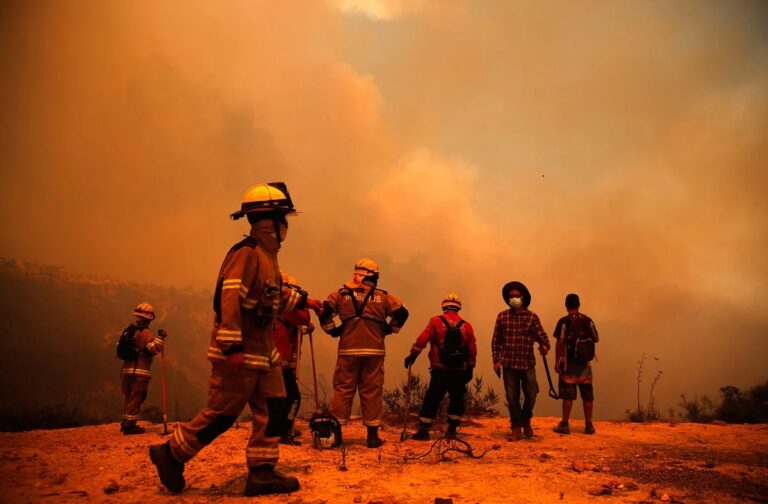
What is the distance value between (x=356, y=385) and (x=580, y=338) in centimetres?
458

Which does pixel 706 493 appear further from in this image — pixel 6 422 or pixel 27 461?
pixel 6 422

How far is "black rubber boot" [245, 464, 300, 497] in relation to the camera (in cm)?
499

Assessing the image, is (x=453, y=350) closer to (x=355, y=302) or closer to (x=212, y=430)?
(x=355, y=302)

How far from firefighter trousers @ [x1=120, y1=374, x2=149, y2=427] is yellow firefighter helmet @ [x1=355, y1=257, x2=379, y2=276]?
15.6 feet

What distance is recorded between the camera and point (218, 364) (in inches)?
196

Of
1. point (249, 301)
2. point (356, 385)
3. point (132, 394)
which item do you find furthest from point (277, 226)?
point (132, 394)

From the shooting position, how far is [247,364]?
16.6 ft

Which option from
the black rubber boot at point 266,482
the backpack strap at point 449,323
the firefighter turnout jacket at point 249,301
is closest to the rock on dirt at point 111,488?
the black rubber boot at point 266,482

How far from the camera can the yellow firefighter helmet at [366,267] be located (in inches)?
333

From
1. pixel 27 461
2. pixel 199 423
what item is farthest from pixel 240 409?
pixel 27 461

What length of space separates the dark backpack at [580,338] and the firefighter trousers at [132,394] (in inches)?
315

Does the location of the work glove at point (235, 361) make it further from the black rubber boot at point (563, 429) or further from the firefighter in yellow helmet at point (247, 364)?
the black rubber boot at point (563, 429)

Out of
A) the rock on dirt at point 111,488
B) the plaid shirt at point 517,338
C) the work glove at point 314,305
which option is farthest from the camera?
the plaid shirt at point 517,338

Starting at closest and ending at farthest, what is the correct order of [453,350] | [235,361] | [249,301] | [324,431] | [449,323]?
[235,361], [249,301], [324,431], [453,350], [449,323]
